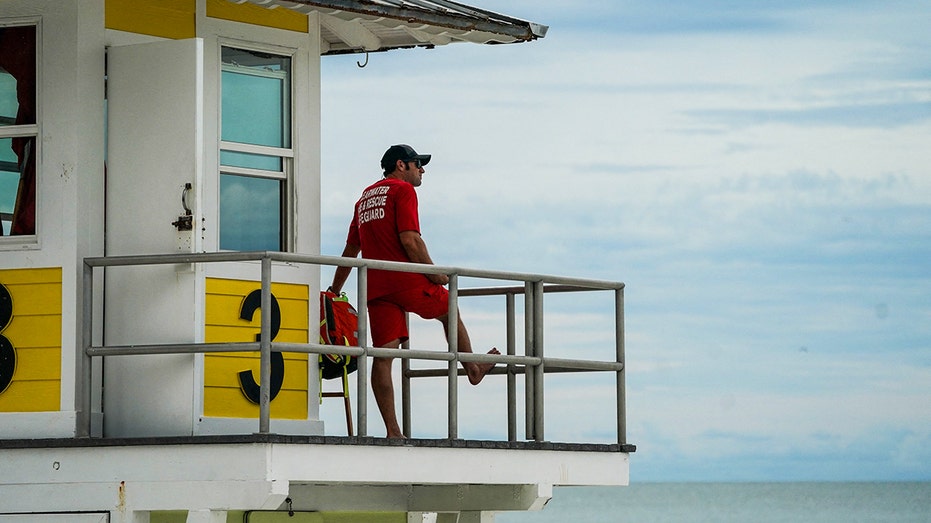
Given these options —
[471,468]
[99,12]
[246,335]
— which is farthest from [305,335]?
[99,12]

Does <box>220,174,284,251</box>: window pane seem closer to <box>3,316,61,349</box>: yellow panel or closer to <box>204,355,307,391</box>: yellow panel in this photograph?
<box>204,355,307,391</box>: yellow panel

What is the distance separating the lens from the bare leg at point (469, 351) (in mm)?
13383

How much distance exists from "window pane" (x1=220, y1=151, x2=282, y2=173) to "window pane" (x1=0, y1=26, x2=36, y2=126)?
123 cm

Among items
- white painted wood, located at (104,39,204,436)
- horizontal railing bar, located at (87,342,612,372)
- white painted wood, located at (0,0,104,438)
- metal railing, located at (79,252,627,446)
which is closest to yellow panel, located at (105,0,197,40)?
white painted wood, located at (0,0,104,438)

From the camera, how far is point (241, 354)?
13.1 m

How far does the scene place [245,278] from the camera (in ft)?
43.1

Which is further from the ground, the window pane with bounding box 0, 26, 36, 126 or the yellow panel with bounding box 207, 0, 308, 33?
the yellow panel with bounding box 207, 0, 308, 33

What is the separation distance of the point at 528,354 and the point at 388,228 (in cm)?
121

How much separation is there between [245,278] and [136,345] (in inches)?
34.3

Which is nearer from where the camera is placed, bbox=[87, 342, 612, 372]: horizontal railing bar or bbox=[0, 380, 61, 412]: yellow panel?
bbox=[87, 342, 612, 372]: horizontal railing bar

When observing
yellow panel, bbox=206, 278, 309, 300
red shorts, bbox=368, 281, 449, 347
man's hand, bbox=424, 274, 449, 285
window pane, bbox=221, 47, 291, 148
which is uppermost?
window pane, bbox=221, 47, 291, 148

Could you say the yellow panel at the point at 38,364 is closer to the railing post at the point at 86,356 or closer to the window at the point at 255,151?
the railing post at the point at 86,356

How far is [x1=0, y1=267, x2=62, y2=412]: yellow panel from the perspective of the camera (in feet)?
41.3

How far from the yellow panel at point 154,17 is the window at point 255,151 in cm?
34
